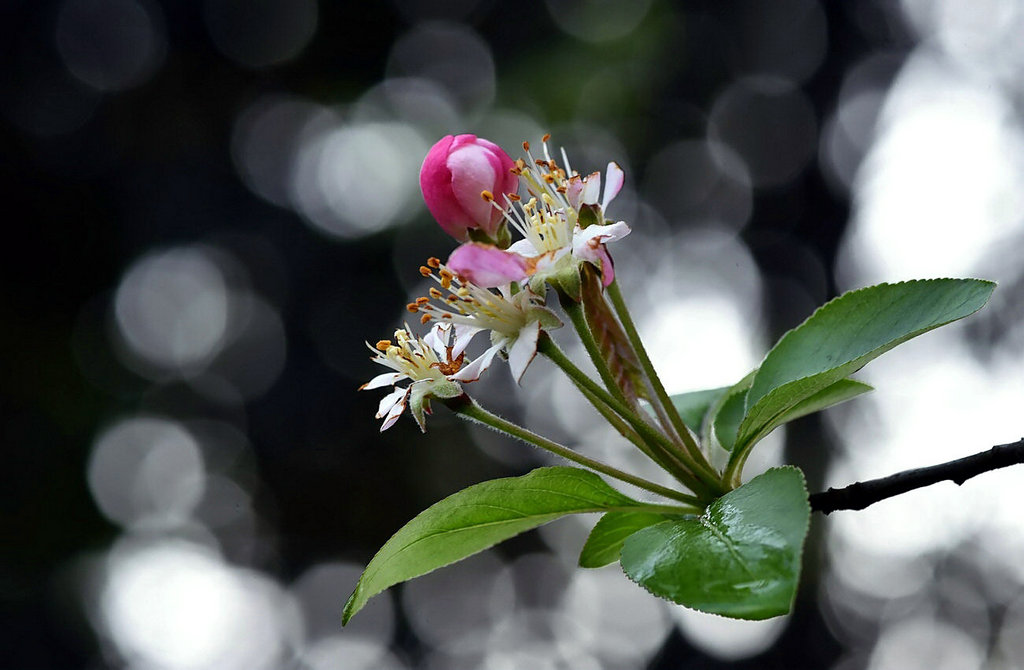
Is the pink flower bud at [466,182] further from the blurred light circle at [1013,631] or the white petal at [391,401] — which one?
the blurred light circle at [1013,631]

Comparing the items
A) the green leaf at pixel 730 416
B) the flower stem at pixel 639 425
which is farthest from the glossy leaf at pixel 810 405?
the flower stem at pixel 639 425

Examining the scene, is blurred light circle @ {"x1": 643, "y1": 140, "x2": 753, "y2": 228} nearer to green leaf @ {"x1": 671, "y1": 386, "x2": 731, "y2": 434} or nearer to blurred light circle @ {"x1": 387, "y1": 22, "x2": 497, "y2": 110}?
blurred light circle @ {"x1": 387, "y1": 22, "x2": 497, "y2": 110}

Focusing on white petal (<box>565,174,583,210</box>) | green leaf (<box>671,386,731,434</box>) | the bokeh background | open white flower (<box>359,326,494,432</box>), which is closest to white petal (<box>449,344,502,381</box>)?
open white flower (<box>359,326,494,432</box>)

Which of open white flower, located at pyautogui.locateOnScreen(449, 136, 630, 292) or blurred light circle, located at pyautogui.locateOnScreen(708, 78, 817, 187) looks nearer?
open white flower, located at pyautogui.locateOnScreen(449, 136, 630, 292)

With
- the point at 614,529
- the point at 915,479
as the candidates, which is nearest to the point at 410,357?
the point at 614,529

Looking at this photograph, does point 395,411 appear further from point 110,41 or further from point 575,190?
point 110,41

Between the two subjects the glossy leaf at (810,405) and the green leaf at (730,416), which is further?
the green leaf at (730,416)

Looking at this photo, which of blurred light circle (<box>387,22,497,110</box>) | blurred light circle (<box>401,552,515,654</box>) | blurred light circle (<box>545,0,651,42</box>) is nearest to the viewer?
blurred light circle (<box>545,0,651,42</box>)
